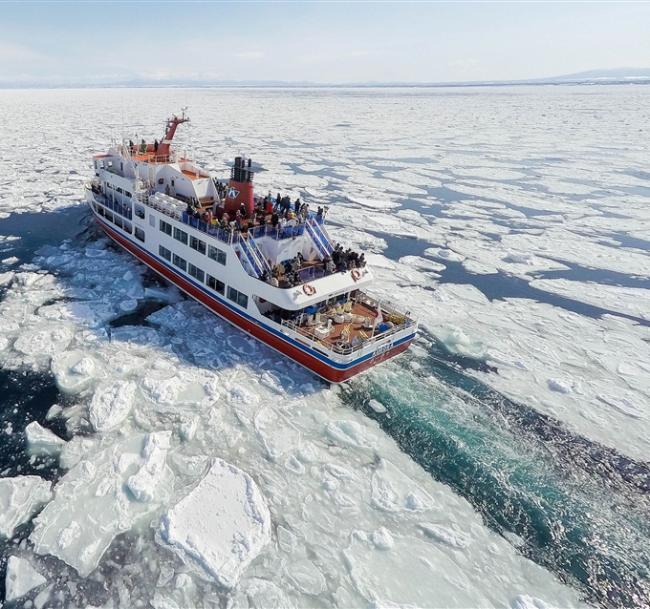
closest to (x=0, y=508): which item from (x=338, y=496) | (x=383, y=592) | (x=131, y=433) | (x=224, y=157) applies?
(x=131, y=433)

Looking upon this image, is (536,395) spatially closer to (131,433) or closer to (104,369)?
(131,433)

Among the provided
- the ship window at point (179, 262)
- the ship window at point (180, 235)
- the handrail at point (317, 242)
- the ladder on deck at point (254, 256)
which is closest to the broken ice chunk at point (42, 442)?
the ladder on deck at point (254, 256)

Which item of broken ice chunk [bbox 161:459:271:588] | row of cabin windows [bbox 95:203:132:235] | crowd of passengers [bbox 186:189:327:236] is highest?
crowd of passengers [bbox 186:189:327:236]

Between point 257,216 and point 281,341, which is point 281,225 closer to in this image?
point 257,216

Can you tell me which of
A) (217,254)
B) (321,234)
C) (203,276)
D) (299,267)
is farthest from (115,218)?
(299,267)

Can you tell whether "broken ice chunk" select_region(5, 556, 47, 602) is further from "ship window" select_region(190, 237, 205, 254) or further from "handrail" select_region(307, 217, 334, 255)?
"handrail" select_region(307, 217, 334, 255)

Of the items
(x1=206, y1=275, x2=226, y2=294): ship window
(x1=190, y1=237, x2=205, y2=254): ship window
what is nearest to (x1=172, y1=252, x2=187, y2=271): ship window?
(x1=190, y1=237, x2=205, y2=254): ship window
